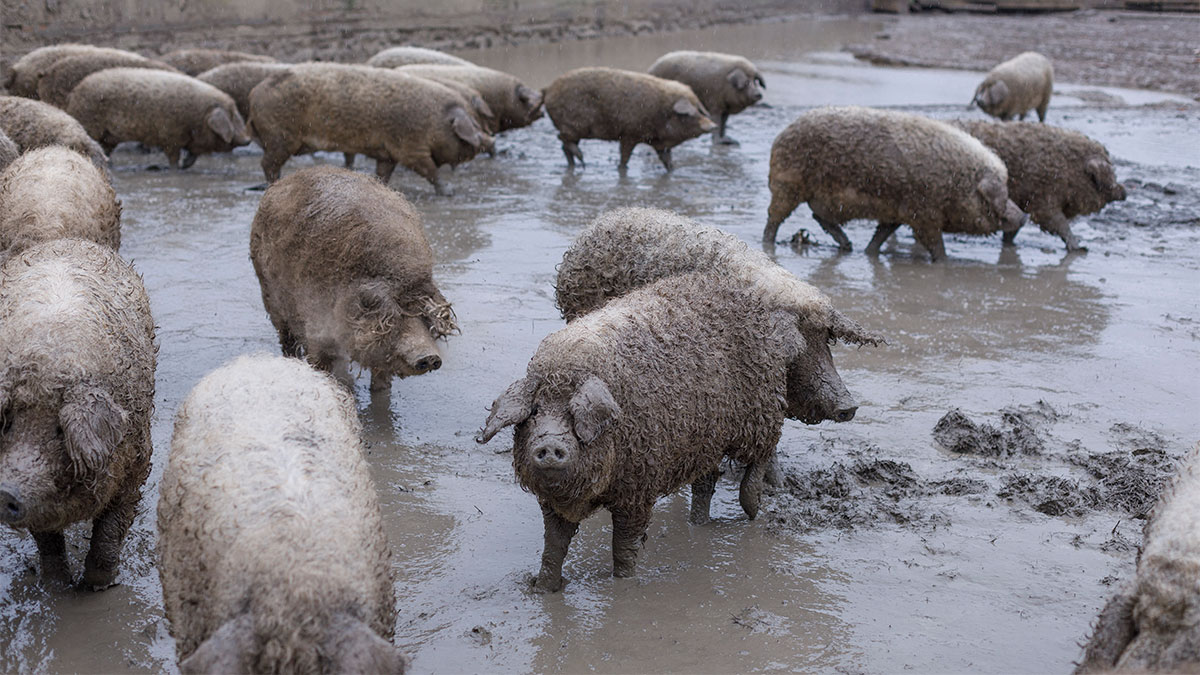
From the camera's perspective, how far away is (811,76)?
2295cm

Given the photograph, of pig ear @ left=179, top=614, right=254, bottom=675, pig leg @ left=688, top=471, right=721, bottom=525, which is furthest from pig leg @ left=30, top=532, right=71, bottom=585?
pig leg @ left=688, top=471, right=721, bottom=525

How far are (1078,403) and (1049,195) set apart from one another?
13.2 feet

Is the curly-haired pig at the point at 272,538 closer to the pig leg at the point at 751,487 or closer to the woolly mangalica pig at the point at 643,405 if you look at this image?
the woolly mangalica pig at the point at 643,405

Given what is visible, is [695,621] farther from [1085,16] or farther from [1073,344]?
[1085,16]

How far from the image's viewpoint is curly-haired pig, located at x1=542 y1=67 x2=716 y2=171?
13.2m

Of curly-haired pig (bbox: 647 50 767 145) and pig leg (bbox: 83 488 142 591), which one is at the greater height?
curly-haired pig (bbox: 647 50 767 145)

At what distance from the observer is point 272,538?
3215 millimetres

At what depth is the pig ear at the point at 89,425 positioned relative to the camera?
162 inches

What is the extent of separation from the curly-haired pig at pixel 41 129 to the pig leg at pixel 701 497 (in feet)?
17.4

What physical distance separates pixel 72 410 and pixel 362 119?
299 inches

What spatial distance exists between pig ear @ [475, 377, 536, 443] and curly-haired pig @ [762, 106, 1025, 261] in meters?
5.85

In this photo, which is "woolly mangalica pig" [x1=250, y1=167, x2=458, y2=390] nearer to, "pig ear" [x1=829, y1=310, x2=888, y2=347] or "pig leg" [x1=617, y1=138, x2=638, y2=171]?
"pig ear" [x1=829, y1=310, x2=888, y2=347]

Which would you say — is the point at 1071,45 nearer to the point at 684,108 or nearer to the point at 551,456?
the point at 684,108

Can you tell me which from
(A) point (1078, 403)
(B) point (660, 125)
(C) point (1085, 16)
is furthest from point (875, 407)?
(C) point (1085, 16)
